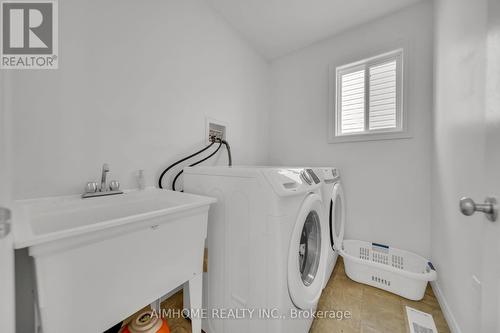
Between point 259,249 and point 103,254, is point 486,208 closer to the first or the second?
point 259,249

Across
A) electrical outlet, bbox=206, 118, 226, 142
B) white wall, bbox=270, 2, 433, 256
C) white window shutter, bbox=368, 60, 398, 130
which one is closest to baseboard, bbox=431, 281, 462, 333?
white wall, bbox=270, 2, 433, 256

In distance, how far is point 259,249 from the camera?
2.83ft

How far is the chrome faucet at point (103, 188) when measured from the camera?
95 cm

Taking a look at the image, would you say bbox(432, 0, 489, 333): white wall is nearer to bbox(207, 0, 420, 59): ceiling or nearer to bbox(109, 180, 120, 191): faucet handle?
bbox(207, 0, 420, 59): ceiling

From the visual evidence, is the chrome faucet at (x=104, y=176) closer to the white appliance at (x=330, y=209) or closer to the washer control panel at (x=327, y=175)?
the white appliance at (x=330, y=209)

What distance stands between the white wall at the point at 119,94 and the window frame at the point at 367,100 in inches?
49.2

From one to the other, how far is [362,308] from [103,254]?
164cm

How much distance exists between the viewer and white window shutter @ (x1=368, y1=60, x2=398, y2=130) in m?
1.81

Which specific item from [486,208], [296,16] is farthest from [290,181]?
[296,16]

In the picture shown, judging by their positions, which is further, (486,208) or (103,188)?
(103,188)

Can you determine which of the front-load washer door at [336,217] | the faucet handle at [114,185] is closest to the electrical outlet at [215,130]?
the faucet handle at [114,185]

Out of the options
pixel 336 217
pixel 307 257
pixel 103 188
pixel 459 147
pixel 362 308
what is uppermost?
pixel 459 147

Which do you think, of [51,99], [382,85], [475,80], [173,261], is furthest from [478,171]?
[51,99]

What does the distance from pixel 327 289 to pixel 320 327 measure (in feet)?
1.28
